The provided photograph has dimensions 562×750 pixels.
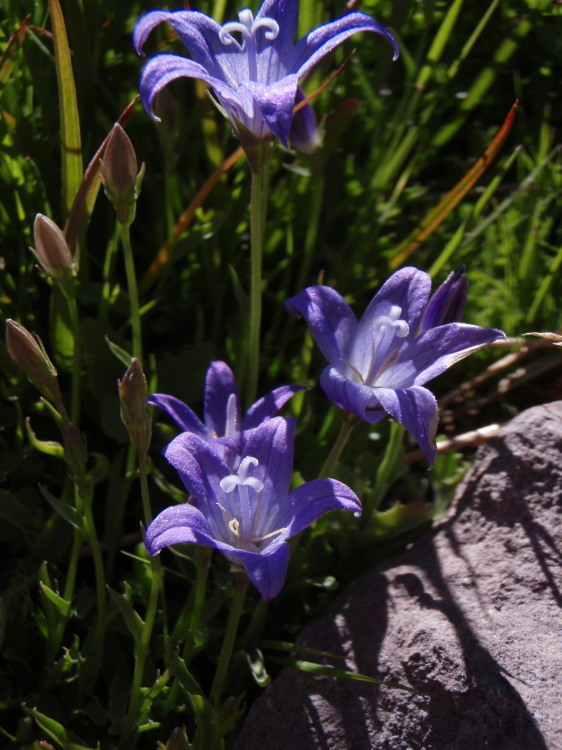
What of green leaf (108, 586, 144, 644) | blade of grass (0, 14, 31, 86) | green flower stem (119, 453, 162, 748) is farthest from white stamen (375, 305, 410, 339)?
blade of grass (0, 14, 31, 86)

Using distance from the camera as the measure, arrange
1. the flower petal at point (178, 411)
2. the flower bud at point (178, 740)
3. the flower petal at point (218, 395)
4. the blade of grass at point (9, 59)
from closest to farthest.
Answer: the flower bud at point (178, 740) → the flower petal at point (178, 411) → the flower petal at point (218, 395) → the blade of grass at point (9, 59)

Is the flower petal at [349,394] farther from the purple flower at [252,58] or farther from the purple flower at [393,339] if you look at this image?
the purple flower at [252,58]

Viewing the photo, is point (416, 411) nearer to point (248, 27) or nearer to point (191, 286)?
point (248, 27)

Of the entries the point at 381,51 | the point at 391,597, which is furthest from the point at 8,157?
the point at 391,597

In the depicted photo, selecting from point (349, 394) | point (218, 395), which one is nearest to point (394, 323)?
point (349, 394)

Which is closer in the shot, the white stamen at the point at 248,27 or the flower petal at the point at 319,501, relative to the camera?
the flower petal at the point at 319,501

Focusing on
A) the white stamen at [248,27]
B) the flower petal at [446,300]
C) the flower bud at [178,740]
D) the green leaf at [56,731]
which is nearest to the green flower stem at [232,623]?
the flower bud at [178,740]
